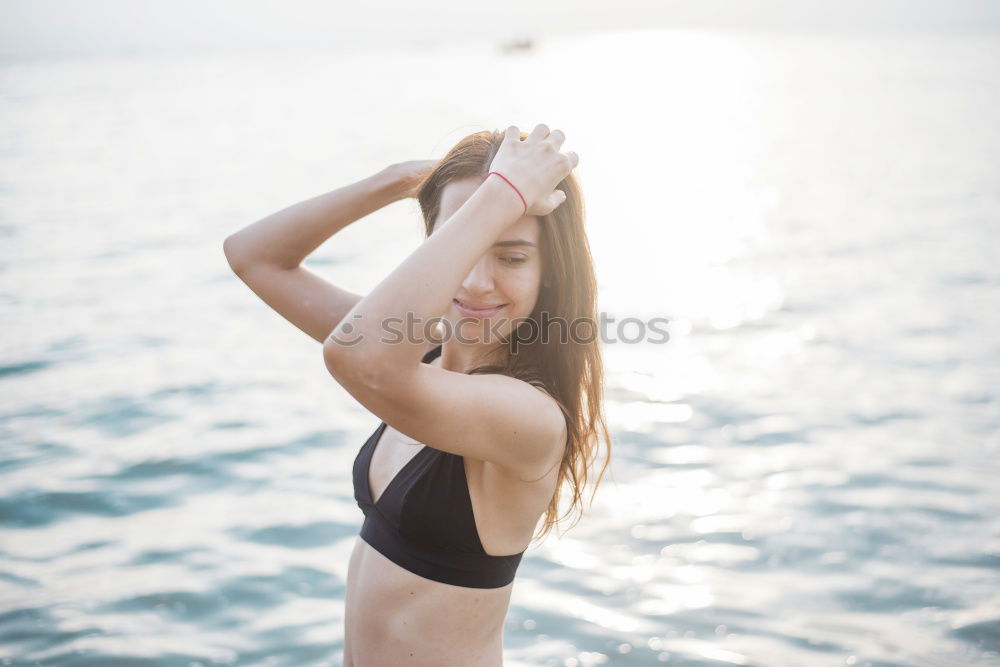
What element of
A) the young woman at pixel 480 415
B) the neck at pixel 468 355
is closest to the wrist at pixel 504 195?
the young woman at pixel 480 415

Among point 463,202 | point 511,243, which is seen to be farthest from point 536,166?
point 463,202

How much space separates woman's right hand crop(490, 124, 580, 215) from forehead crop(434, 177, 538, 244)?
0.59 ft

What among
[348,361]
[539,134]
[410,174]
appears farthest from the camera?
[410,174]

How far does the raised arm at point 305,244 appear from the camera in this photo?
270 centimetres

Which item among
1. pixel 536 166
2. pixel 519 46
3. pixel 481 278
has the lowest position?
pixel 481 278

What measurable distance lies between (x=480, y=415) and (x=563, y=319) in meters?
0.49

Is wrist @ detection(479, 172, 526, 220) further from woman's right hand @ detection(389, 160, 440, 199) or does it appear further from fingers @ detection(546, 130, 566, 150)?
woman's right hand @ detection(389, 160, 440, 199)

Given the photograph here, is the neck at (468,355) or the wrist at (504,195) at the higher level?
the wrist at (504,195)

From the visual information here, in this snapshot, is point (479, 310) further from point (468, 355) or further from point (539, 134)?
point (539, 134)

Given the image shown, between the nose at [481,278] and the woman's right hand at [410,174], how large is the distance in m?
0.43

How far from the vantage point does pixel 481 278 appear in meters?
2.28

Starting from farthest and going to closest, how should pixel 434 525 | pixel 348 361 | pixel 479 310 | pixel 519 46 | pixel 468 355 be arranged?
pixel 519 46, pixel 468 355, pixel 479 310, pixel 434 525, pixel 348 361

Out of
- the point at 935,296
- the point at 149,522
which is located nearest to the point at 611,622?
the point at 149,522

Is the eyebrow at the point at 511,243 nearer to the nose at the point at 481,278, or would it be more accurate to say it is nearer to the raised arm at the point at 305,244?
the nose at the point at 481,278
